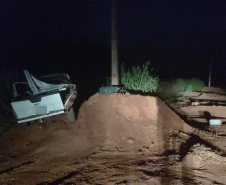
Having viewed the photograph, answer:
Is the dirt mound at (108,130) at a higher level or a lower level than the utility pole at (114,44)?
lower

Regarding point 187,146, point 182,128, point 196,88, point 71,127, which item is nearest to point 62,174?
point 71,127

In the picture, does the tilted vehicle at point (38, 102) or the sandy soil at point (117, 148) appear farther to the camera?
the tilted vehicle at point (38, 102)

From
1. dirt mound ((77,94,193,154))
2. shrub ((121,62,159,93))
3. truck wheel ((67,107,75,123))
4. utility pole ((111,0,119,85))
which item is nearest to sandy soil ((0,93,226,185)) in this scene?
dirt mound ((77,94,193,154))

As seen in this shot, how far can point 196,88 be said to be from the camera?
15.1 metres

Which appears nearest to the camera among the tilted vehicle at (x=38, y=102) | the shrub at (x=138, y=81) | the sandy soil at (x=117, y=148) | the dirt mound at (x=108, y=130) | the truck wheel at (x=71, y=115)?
the sandy soil at (x=117, y=148)

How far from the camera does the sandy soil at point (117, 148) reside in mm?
4035

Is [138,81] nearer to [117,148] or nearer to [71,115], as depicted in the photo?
[71,115]

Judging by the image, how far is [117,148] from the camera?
5164 millimetres

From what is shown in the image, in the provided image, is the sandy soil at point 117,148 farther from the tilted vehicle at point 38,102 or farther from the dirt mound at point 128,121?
the tilted vehicle at point 38,102

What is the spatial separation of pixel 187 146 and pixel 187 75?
58.4 feet

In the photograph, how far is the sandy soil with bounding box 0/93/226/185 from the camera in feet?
13.2

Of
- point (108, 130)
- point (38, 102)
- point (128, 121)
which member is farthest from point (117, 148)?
point (38, 102)

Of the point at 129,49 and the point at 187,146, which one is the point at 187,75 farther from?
the point at 187,146

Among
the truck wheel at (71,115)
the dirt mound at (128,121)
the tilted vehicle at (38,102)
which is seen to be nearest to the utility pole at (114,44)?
the dirt mound at (128,121)
